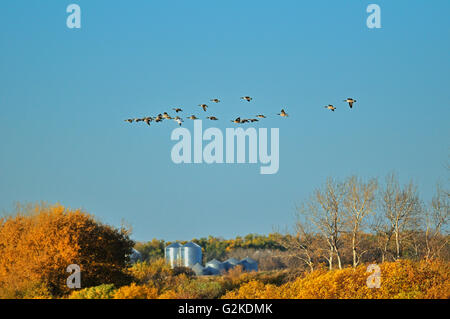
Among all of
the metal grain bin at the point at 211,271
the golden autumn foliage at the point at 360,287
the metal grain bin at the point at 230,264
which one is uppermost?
the golden autumn foliage at the point at 360,287

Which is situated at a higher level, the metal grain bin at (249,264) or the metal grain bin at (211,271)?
A: the metal grain bin at (249,264)

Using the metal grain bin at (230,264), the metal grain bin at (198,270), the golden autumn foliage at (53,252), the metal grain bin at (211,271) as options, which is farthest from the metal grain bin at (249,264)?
the golden autumn foliage at (53,252)

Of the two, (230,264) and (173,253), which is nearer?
(230,264)

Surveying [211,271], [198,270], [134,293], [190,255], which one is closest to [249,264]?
[211,271]

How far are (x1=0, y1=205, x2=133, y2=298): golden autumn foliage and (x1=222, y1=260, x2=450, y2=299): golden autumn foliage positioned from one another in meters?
7.99

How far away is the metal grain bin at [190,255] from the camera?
86438 millimetres

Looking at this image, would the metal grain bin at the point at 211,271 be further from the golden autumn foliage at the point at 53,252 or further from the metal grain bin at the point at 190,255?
the golden autumn foliage at the point at 53,252

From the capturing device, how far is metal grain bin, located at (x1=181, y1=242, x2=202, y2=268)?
8644cm

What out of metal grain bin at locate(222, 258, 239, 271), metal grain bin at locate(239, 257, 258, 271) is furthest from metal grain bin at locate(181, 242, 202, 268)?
metal grain bin at locate(239, 257, 258, 271)

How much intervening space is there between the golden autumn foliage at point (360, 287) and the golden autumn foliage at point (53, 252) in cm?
799

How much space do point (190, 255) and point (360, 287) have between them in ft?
186

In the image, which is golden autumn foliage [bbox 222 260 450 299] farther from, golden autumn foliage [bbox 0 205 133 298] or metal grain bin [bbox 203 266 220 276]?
metal grain bin [bbox 203 266 220 276]

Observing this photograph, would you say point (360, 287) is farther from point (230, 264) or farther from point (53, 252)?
point (230, 264)

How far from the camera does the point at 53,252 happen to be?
1291 inches
